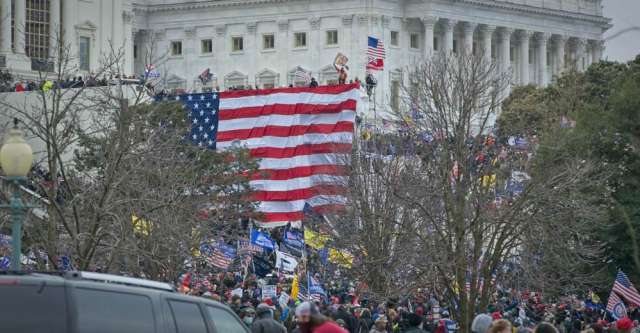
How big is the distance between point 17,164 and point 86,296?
17.0 feet

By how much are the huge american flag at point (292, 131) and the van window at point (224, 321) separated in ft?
109

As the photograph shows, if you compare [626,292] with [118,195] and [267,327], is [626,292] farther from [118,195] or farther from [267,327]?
[267,327]

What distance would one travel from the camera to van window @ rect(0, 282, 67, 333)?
1681 cm

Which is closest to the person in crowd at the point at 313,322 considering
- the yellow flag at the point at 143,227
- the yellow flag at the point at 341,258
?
the yellow flag at the point at 143,227

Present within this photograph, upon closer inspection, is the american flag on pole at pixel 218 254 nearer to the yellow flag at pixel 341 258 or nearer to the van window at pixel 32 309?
the yellow flag at pixel 341 258

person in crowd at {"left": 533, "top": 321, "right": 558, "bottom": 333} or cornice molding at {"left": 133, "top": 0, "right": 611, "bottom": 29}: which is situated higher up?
cornice molding at {"left": 133, "top": 0, "right": 611, "bottom": 29}

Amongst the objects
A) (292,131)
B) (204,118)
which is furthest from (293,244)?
(204,118)

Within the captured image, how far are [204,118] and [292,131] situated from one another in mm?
3111

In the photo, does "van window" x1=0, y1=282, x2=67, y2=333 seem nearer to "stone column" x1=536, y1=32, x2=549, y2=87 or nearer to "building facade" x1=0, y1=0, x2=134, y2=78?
"building facade" x1=0, y1=0, x2=134, y2=78

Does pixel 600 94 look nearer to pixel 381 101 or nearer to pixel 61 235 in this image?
pixel 381 101

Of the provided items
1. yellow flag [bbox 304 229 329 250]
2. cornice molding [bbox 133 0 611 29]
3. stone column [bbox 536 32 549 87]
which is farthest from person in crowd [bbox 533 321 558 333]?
stone column [bbox 536 32 549 87]

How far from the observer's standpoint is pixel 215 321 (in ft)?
64.6

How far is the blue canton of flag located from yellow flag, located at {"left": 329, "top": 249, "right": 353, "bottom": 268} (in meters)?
4.59

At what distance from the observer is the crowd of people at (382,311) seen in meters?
23.1
